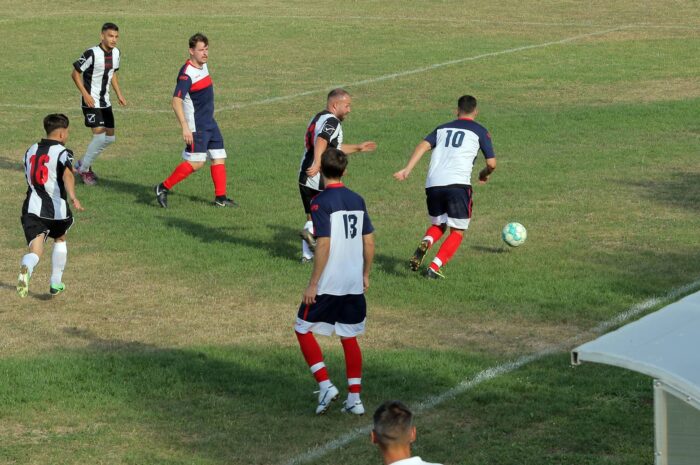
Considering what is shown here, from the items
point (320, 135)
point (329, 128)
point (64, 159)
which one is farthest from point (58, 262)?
point (329, 128)

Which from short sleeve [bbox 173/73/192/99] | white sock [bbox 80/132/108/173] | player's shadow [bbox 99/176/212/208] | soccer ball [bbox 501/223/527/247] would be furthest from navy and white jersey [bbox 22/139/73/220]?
white sock [bbox 80/132/108/173]

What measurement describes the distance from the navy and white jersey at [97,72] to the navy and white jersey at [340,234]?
10.8m

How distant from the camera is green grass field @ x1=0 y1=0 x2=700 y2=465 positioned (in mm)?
9211

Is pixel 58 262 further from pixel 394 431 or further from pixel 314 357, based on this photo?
pixel 394 431

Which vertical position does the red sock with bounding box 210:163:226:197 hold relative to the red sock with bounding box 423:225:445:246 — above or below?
above

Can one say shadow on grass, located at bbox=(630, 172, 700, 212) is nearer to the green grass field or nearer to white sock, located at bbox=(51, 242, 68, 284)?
the green grass field

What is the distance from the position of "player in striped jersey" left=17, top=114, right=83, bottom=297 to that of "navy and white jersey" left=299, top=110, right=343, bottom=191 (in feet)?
8.90

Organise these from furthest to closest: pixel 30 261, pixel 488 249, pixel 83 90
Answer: pixel 83 90
pixel 488 249
pixel 30 261

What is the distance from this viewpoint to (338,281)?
30.8ft

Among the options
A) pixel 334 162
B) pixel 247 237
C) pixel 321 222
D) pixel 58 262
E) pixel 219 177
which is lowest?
pixel 321 222

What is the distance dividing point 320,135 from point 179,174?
14.8ft

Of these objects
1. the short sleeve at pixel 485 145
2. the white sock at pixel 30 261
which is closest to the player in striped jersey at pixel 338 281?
the short sleeve at pixel 485 145

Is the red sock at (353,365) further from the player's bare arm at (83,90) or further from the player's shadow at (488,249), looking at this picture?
the player's bare arm at (83,90)

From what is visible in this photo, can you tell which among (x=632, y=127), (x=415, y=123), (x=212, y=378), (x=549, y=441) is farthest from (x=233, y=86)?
(x=549, y=441)
